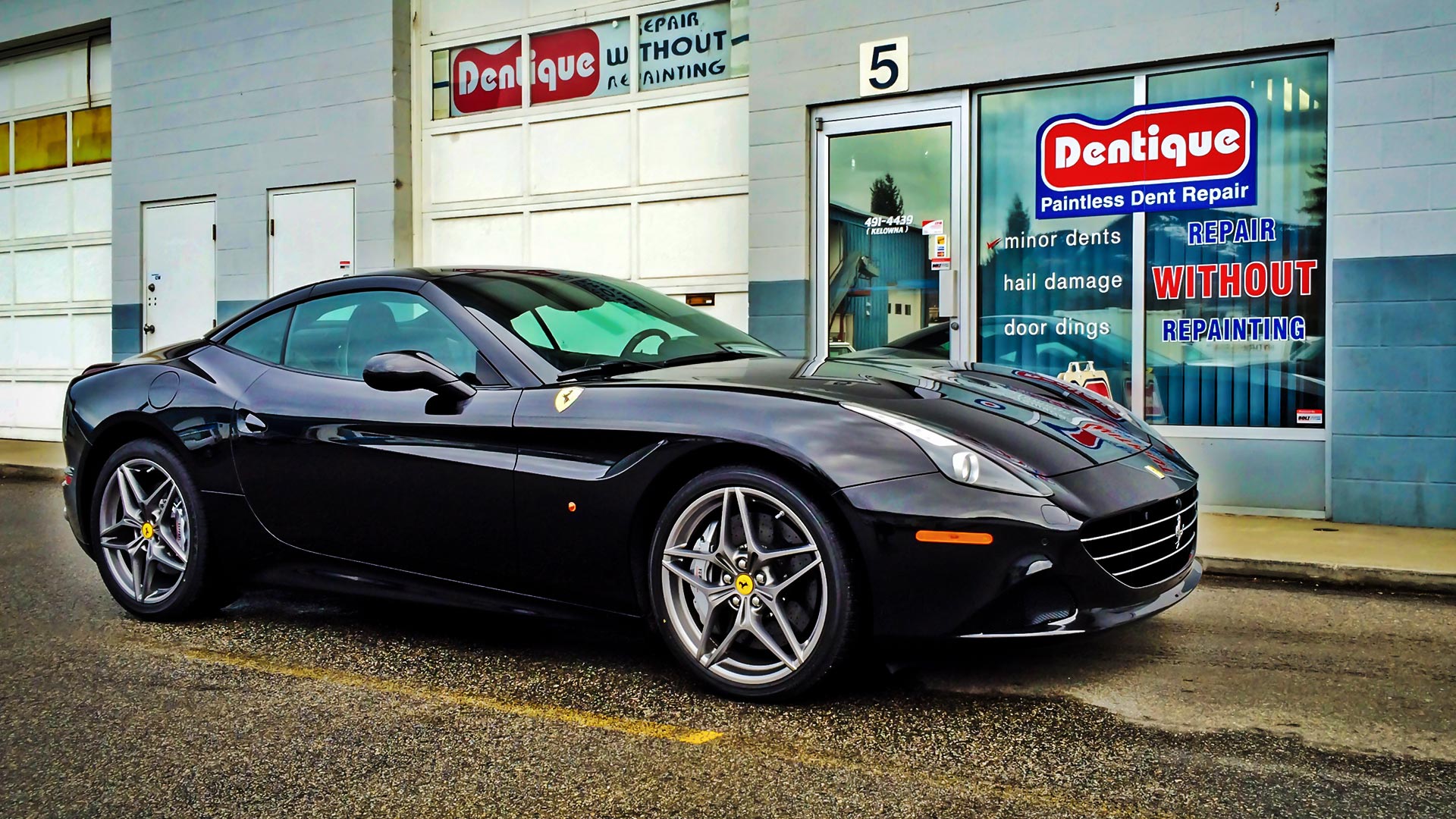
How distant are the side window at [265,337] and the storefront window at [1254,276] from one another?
18.1ft

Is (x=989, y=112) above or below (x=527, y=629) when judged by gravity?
above

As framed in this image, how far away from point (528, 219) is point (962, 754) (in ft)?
27.7

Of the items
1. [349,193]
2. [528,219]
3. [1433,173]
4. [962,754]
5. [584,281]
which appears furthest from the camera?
[349,193]

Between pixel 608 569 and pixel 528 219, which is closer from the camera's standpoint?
pixel 608 569

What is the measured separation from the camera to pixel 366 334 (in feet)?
14.6

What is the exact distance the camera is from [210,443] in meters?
4.53

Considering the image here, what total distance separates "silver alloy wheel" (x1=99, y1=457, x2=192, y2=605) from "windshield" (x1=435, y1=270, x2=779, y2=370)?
4.72ft

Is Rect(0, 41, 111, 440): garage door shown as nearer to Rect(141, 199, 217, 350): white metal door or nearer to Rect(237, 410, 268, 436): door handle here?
Rect(141, 199, 217, 350): white metal door

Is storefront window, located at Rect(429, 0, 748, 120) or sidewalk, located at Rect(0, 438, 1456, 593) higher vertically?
storefront window, located at Rect(429, 0, 748, 120)

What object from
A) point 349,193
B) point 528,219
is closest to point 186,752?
point 528,219

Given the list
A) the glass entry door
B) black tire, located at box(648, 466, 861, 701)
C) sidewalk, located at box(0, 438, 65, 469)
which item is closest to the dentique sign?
the glass entry door

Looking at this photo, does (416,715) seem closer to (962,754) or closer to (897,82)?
(962,754)

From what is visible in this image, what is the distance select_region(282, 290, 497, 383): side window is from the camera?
4.20 meters

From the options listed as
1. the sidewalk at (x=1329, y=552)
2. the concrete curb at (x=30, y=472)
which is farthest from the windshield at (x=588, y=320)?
the concrete curb at (x=30, y=472)
